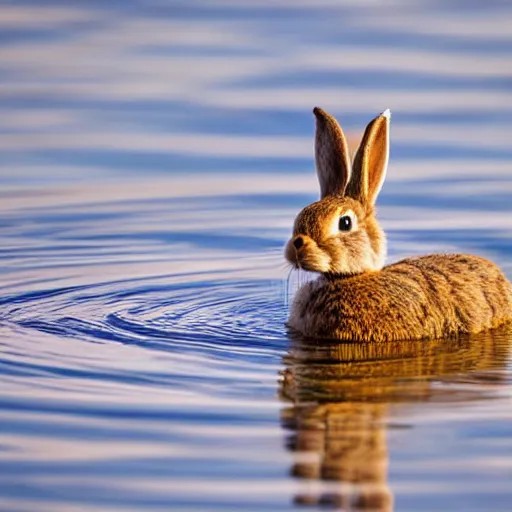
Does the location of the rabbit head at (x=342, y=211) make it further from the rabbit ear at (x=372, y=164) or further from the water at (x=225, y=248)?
the water at (x=225, y=248)

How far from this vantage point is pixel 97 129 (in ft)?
54.6

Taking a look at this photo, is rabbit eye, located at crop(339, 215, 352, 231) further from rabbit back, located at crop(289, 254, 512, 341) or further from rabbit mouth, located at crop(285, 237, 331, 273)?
rabbit back, located at crop(289, 254, 512, 341)

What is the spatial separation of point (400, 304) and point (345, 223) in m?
0.63

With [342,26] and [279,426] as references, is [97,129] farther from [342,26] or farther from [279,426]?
[279,426]

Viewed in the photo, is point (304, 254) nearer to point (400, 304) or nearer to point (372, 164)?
point (400, 304)

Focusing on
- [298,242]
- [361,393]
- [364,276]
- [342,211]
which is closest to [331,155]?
[342,211]

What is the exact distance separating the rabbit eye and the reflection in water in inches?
28.8

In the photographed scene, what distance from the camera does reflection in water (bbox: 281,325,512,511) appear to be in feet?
24.1

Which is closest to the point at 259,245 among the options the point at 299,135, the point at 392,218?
the point at 392,218

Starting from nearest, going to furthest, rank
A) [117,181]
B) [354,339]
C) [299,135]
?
1. [354,339]
2. [117,181]
3. [299,135]

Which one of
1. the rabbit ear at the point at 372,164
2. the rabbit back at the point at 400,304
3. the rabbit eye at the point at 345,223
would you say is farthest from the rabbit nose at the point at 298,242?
the rabbit ear at the point at 372,164

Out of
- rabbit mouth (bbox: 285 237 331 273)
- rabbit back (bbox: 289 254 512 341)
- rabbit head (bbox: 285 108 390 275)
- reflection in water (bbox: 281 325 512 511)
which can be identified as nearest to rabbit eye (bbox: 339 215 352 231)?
rabbit head (bbox: 285 108 390 275)

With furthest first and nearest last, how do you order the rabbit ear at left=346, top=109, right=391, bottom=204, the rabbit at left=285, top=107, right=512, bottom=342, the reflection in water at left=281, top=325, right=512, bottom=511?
the rabbit ear at left=346, top=109, right=391, bottom=204 → the rabbit at left=285, top=107, right=512, bottom=342 → the reflection in water at left=281, top=325, right=512, bottom=511

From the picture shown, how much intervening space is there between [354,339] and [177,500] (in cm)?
352
